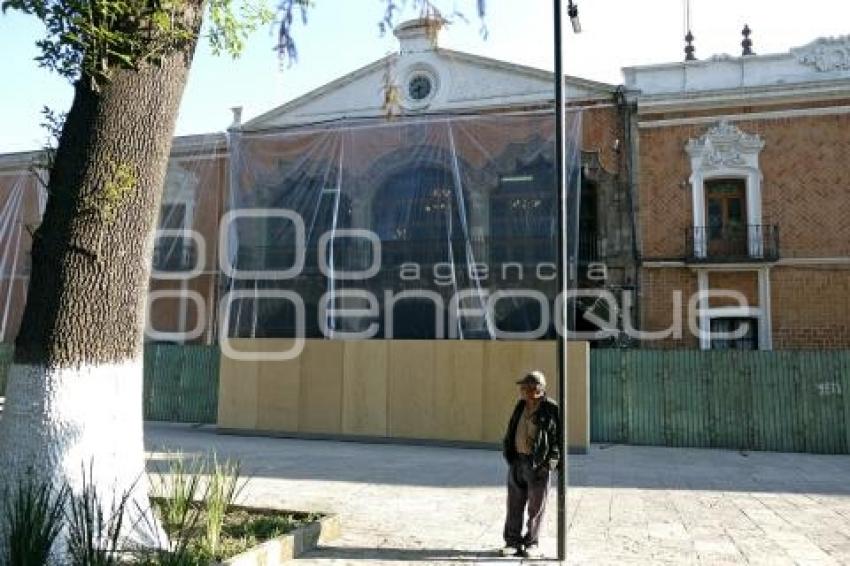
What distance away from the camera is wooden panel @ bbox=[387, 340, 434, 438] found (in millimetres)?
13242

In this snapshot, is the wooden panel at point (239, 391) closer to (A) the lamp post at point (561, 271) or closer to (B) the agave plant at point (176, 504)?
(B) the agave plant at point (176, 504)

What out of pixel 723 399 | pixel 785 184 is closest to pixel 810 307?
pixel 785 184

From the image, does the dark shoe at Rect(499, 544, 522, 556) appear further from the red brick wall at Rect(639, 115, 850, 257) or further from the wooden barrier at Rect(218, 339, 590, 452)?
the red brick wall at Rect(639, 115, 850, 257)

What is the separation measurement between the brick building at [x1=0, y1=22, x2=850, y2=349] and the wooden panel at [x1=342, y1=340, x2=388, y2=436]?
4.36 metres

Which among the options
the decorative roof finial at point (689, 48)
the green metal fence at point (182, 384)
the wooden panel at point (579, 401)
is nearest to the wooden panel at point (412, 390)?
the wooden panel at point (579, 401)

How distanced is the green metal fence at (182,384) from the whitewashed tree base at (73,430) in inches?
445

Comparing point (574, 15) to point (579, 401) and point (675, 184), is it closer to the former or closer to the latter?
point (579, 401)

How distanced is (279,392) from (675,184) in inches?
446

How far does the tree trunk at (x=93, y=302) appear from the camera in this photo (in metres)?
4.83

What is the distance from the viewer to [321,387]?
13.9m

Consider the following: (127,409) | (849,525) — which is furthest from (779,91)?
(127,409)

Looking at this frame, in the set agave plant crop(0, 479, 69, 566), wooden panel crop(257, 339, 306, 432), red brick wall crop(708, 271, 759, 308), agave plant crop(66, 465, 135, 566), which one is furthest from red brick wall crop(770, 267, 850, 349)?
agave plant crop(0, 479, 69, 566)

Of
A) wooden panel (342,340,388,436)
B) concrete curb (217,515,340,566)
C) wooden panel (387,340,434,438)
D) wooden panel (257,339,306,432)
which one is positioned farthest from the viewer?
wooden panel (257,339,306,432)

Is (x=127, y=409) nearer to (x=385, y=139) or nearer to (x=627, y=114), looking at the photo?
(x=385, y=139)
